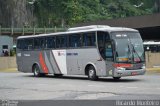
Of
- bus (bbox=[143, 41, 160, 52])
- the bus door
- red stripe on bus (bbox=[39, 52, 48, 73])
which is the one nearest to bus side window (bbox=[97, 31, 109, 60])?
the bus door

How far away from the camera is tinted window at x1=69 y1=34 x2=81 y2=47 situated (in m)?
27.1

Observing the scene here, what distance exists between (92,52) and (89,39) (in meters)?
0.76

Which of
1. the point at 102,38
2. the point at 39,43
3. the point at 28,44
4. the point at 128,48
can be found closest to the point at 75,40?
the point at 102,38

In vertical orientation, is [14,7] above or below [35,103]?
above

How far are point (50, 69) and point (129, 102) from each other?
781 inches

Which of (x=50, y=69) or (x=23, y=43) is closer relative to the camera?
(x=50, y=69)

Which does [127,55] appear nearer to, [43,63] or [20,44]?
[43,63]

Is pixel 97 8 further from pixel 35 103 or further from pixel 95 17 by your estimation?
pixel 35 103

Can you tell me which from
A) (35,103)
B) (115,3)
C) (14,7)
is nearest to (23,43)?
(35,103)

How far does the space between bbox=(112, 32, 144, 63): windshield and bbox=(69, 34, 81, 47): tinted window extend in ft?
9.30

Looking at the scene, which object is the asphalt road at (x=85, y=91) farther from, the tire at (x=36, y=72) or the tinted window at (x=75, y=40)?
the tire at (x=36, y=72)

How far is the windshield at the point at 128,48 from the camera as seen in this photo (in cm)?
2469

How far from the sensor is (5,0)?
272 feet

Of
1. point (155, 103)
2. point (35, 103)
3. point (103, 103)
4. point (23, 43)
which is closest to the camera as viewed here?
point (155, 103)
